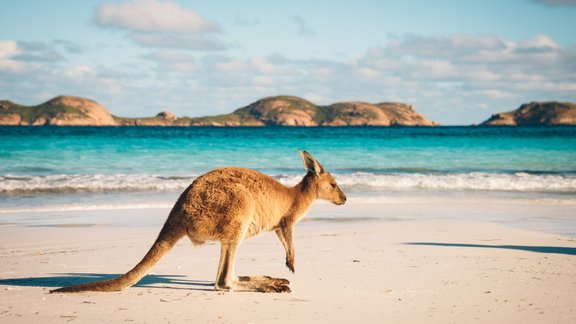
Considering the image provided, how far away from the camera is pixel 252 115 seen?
13238 centimetres

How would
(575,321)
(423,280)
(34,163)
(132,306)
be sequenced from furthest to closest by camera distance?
(34,163), (423,280), (132,306), (575,321)

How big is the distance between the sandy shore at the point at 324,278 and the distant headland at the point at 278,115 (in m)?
111

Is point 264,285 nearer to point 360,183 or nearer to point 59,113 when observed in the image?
point 360,183

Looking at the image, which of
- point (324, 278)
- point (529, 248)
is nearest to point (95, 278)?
point (324, 278)

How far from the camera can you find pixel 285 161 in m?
26.5

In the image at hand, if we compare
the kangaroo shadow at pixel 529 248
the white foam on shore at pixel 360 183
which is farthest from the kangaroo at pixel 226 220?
the white foam on shore at pixel 360 183

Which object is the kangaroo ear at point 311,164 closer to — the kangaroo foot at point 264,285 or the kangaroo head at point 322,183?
the kangaroo head at point 322,183

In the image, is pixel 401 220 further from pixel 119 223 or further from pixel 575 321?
pixel 575 321

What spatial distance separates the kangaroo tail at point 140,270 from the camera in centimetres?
479

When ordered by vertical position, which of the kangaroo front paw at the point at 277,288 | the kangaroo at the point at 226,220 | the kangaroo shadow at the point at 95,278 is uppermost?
the kangaroo at the point at 226,220

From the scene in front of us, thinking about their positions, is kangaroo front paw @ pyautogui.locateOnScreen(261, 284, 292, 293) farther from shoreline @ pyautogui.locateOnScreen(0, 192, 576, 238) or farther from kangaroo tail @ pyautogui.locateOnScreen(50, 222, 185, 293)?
shoreline @ pyautogui.locateOnScreen(0, 192, 576, 238)

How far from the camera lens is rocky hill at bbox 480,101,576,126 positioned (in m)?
118

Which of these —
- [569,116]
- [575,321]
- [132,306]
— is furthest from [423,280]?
[569,116]

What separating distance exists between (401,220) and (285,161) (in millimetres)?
16539
